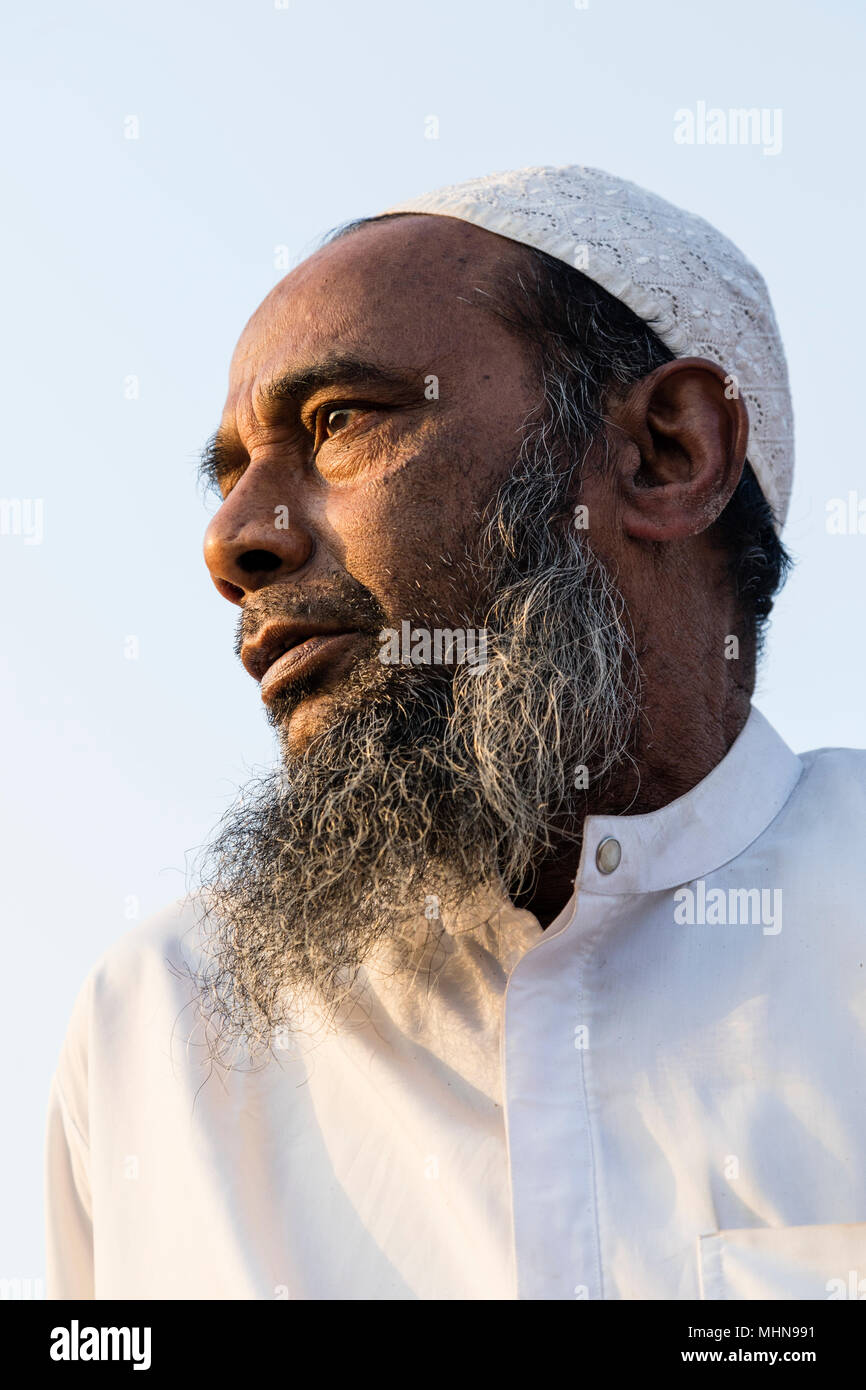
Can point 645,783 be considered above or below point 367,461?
below

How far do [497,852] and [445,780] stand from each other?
0.17 metres

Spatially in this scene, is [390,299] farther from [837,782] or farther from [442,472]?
[837,782]

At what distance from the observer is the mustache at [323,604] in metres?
2.51

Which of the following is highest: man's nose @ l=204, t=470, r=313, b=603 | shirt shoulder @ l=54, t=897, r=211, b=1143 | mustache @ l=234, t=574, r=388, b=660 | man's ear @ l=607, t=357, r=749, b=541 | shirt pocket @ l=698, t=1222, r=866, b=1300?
man's ear @ l=607, t=357, r=749, b=541

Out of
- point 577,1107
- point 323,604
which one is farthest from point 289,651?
point 577,1107

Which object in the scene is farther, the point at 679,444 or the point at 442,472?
the point at 679,444

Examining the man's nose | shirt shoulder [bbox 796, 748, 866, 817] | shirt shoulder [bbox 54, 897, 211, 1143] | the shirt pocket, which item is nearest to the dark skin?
the man's nose

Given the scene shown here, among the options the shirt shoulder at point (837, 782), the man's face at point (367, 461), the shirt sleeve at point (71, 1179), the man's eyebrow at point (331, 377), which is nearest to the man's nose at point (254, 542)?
the man's face at point (367, 461)

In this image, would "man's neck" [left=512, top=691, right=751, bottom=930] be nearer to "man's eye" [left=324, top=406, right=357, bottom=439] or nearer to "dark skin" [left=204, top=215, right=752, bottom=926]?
"dark skin" [left=204, top=215, right=752, bottom=926]

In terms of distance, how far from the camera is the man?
2113mm

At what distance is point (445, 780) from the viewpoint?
248 cm

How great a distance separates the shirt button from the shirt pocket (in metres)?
0.61

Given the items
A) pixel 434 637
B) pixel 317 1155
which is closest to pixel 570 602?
pixel 434 637

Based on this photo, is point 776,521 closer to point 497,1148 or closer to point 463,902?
point 463,902
